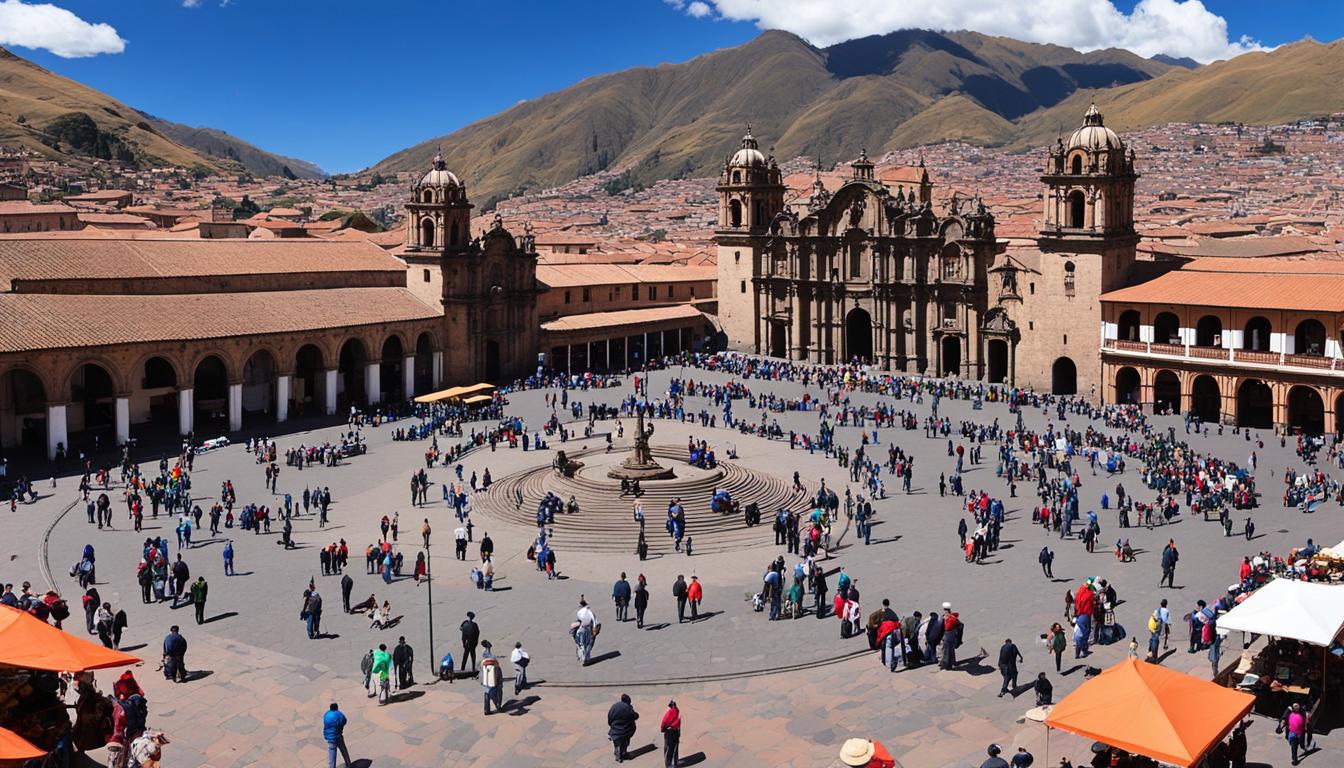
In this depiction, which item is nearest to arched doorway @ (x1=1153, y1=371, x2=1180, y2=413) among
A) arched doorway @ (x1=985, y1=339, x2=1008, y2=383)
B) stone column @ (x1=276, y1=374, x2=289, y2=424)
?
arched doorway @ (x1=985, y1=339, x2=1008, y2=383)

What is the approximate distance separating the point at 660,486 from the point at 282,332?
70.7ft

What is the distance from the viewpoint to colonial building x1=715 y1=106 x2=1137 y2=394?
51.8 meters

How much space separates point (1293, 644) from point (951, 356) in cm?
4409

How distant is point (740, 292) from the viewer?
70.2 meters

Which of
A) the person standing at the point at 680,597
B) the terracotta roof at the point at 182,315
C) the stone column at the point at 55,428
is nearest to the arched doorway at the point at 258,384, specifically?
the terracotta roof at the point at 182,315

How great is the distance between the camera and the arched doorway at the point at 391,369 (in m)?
55.8

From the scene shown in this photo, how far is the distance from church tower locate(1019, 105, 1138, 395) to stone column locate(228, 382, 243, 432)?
117 feet

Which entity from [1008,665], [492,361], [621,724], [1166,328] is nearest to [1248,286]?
[1166,328]

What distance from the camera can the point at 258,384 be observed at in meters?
51.6

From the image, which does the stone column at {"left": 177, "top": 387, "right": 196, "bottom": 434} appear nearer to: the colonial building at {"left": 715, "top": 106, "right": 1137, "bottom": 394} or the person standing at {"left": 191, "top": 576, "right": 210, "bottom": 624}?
the person standing at {"left": 191, "top": 576, "right": 210, "bottom": 624}

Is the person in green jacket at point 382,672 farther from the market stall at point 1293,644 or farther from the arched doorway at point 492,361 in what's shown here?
the arched doorway at point 492,361

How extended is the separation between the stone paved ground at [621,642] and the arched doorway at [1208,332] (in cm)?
1235

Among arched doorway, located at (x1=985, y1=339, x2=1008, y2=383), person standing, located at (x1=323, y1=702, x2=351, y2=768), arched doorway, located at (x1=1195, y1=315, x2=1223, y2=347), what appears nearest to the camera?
person standing, located at (x1=323, y1=702, x2=351, y2=768)

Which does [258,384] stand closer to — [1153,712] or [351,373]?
[351,373]
